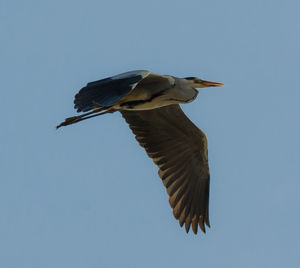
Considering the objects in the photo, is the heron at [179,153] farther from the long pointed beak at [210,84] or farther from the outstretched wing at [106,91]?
the outstretched wing at [106,91]

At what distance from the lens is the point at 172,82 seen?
895cm

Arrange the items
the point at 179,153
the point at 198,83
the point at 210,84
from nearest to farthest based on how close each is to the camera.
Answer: the point at 198,83
the point at 210,84
the point at 179,153

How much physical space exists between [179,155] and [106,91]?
2.55 metres

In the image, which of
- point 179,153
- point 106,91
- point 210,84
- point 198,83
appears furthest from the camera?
point 179,153

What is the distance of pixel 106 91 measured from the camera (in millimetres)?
7652

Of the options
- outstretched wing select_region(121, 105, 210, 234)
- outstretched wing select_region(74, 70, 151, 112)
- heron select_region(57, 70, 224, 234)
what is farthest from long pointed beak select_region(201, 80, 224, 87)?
outstretched wing select_region(74, 70, 151, 112)

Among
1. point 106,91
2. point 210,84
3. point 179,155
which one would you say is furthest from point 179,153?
point 106,91

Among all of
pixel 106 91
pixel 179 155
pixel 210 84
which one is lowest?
pixel 179 155

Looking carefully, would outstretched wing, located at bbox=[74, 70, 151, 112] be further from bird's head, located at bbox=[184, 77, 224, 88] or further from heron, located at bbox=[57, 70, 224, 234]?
heron, located at bbox=[57, 70, 224, 234]

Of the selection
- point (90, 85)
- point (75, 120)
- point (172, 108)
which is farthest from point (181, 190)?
point (90, 85)

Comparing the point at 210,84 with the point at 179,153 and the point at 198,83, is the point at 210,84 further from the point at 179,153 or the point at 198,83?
the point at 179,153

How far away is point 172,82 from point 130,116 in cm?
113

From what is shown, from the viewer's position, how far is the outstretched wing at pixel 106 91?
24.2ft

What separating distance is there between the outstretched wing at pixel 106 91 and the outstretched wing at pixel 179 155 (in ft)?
5.93
